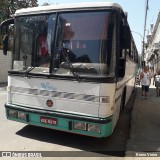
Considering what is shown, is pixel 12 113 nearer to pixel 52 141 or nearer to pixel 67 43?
pixel 52 141

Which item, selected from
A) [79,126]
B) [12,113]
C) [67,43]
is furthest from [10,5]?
[79,126]

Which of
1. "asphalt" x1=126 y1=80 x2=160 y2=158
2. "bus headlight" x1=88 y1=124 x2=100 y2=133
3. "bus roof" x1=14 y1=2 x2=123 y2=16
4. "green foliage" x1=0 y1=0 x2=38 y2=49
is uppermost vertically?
"green foliage" x1=0 y1=0 x2=38 y2=49

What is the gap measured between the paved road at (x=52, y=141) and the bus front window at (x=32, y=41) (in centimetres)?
159

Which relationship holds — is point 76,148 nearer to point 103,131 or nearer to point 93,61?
point 103,131

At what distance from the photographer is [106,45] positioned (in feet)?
18.8

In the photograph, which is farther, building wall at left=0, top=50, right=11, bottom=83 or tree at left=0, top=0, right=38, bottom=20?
tree at left=0, top=0, right=38, bottom=20

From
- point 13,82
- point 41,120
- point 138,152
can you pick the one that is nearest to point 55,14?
point 13,82

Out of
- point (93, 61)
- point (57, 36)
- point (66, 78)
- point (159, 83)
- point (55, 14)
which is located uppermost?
point (55, 14)

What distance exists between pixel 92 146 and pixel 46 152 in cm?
113

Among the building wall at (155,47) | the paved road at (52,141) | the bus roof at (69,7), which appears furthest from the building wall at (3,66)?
the building wall at (155,47)

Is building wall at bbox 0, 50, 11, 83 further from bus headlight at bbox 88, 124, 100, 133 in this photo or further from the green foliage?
bus headlight at bbox 88, 124, 100, 133

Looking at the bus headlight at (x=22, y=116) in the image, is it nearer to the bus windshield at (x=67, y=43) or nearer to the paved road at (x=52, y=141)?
the paved road at (x=52, y=141)

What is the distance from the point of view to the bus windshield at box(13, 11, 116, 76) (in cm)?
574

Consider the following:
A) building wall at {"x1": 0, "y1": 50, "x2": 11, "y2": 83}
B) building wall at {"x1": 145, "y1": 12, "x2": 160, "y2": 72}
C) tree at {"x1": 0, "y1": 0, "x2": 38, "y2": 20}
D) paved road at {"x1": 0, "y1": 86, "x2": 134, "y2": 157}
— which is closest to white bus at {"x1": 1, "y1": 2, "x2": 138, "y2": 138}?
paved road at {"x1": 0, "y1": 86, "x2": 134, "y2": 157}
